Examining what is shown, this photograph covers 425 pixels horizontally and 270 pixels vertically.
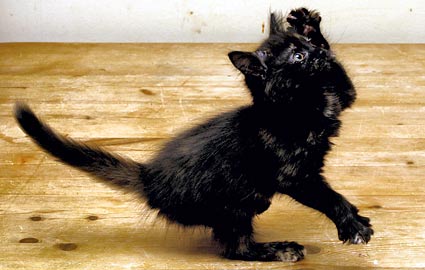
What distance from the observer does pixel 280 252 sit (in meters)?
1.67

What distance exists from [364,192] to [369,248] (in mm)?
292

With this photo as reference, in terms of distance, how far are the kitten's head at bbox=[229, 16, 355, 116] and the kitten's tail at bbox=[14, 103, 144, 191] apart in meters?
0.35

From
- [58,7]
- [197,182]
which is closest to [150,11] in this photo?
[58,7]

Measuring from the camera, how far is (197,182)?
62.6 inches

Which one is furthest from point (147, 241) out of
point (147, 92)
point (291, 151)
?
point (147, 92)

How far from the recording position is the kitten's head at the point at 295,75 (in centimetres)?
151

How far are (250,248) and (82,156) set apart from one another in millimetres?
412

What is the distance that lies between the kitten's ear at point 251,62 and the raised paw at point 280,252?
39 centimetres

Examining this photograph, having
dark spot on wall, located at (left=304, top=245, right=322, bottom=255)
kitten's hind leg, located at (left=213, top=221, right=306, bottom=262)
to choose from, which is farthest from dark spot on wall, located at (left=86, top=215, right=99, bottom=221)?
dark spot on wall, located at (left=304, top=245, right=322, bottom=255)

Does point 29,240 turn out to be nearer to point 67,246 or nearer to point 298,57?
point 67,246

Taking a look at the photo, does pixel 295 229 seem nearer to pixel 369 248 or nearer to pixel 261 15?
pixel 369 248

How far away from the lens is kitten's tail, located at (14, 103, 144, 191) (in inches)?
64.0

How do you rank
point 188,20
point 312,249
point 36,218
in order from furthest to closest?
1. point 188,20
2. point 36,218
3. point 312,249

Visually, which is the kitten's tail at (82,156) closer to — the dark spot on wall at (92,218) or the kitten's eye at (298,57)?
the dark spot on wall at (92,218)
